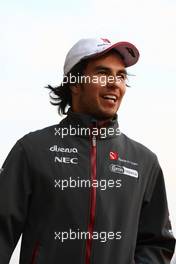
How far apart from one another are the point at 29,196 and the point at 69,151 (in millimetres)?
395

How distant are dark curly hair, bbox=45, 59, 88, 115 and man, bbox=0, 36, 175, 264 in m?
0.02

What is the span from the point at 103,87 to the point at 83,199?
731mm

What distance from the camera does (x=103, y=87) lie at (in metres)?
4.04

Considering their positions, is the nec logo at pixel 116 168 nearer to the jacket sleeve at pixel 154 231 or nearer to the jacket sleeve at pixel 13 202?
the jacket sleeve at pixel 154 231

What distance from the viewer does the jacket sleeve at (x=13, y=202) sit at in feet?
13.2

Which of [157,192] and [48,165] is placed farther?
[157,192]

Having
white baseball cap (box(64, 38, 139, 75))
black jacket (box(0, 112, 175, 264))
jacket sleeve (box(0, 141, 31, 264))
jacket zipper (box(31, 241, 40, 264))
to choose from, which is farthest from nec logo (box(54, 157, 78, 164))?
white baseball cap (box(64, 38, 139, 75))

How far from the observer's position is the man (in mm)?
3906

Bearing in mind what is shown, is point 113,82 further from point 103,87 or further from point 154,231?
point 154,231

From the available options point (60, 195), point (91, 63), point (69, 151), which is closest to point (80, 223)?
point (60, 195)

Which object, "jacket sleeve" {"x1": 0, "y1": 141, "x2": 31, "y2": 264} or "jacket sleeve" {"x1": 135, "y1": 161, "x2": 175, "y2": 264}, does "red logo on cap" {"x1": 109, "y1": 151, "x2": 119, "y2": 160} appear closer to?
"jacket sleeve" {"x1": 135, "y1": 161, "x2": 175, "y2": 264}

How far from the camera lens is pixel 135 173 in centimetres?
421

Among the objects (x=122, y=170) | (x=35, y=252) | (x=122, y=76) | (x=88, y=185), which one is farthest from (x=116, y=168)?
(x=35, y=252)

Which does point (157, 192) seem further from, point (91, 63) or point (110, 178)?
point (91, 63)
